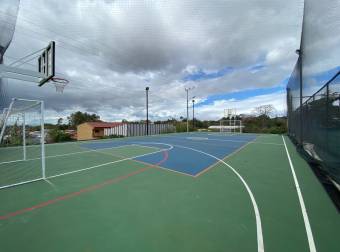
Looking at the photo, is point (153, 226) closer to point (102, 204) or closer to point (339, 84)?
point (102, 204)

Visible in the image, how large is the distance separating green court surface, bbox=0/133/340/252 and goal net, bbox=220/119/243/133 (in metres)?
26.3

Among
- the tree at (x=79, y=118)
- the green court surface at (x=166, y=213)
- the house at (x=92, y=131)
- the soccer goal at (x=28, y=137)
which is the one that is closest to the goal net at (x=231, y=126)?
the house at (x=92, y=131)

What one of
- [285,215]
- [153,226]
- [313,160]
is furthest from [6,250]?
[313,160]

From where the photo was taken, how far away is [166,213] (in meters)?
3.19

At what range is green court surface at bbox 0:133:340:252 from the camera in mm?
2429

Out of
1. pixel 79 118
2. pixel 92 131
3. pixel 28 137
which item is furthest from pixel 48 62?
pixel 79 118

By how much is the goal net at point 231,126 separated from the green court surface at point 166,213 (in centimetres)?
2631

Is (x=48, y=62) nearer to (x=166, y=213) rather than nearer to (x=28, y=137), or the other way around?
(x=28, y=137)

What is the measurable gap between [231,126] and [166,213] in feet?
101

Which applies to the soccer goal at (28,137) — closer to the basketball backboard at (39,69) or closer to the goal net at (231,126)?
the basketball backboard at (39,69)

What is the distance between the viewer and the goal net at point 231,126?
30.7 m

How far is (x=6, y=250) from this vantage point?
2312 mm

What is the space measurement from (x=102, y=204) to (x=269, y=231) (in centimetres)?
310

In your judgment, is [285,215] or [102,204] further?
[102,204]
